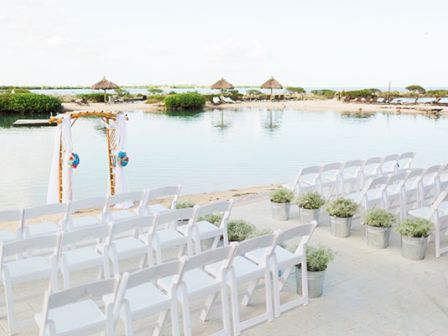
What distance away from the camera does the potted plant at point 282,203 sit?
22.7 feet

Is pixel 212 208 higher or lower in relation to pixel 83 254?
higher

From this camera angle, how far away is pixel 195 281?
11.9ft

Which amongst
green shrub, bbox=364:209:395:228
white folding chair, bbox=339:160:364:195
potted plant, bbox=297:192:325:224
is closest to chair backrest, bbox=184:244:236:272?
green shrub, bbox=364:209:395:228

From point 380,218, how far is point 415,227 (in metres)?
0.48

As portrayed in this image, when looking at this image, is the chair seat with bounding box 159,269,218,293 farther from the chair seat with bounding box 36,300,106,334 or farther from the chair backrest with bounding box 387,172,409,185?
the chair backrest with bounding box 387,172,409,185

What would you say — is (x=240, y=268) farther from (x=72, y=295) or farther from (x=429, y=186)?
(x=429, y=186)

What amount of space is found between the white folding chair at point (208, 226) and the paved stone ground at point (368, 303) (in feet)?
2.55

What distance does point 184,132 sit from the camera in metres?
25.1

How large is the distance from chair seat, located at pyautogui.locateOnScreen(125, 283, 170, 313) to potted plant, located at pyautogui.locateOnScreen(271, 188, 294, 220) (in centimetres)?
373

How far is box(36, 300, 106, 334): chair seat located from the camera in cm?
293

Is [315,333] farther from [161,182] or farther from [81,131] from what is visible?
[81,131]

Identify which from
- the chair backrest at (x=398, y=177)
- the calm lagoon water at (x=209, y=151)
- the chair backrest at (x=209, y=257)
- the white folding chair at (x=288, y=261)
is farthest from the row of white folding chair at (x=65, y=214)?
the calm lagoon water at (x=209, y=151)

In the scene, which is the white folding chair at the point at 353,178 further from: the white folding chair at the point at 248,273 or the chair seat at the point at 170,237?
the white folding chair at the point at 248,273

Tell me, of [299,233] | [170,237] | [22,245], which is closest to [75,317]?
[22,245]
